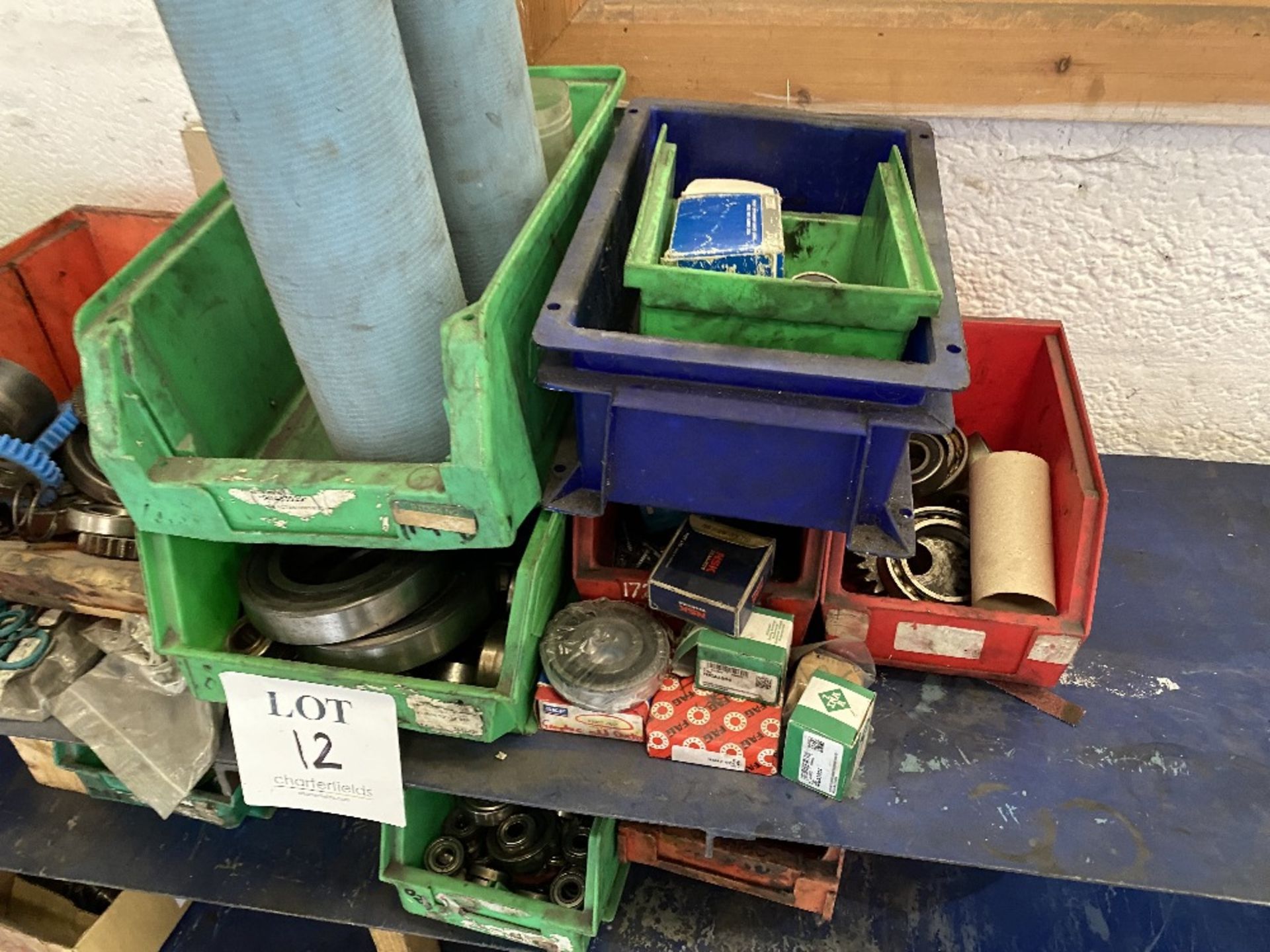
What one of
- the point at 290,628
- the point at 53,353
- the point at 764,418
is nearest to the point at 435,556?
the point at 290,628

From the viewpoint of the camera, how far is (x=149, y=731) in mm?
938

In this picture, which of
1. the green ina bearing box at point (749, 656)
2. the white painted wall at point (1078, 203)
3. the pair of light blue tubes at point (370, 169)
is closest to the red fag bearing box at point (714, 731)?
the green ina bearing box at point (749, 656)

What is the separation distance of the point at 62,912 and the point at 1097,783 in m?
1.46

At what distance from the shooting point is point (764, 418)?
729mm

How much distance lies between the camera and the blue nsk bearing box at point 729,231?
0.79 m

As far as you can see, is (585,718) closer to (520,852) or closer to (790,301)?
(520,852)

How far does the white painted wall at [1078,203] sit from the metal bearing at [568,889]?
96cm

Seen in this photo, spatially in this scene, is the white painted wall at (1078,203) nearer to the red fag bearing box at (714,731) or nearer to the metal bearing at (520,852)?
the red fag bearing box at (714,731)

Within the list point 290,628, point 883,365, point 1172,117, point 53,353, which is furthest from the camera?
point 53,353

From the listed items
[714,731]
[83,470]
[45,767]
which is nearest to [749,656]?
[714,731]

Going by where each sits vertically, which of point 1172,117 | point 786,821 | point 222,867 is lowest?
point 222,867

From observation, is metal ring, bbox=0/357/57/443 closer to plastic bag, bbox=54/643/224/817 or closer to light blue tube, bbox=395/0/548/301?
plastic bag, bbox=54/643/224/817

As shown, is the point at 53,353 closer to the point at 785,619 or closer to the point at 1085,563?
the point at 785,619

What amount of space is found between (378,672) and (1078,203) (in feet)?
3.44
